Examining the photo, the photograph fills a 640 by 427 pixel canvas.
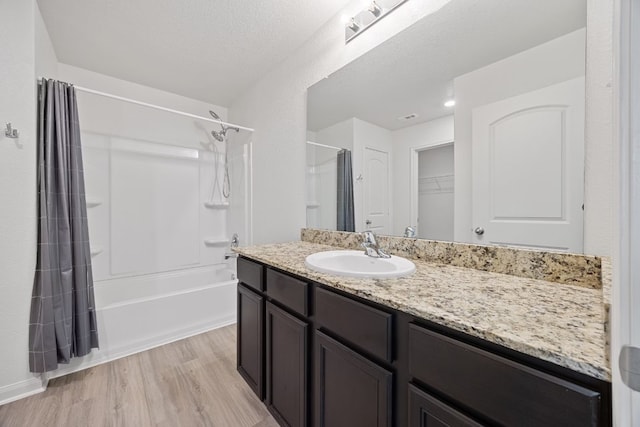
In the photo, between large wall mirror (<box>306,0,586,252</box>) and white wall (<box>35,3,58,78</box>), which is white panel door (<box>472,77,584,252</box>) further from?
white wall (<box>35,3,58,78</box>)

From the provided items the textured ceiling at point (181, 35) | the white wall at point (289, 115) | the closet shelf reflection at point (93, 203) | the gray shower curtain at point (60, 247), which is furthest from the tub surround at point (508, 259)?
the closet shelf reflection at point (93, 203)

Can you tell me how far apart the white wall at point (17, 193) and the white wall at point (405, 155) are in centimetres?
211

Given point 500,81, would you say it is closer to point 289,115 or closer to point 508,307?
point 508,307

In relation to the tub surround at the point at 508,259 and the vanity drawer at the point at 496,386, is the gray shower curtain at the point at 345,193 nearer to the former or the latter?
the tub surround at the point at 508,259

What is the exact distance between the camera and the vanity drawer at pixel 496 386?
0.46 metres

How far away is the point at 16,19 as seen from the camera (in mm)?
1470

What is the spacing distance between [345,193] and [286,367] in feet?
3.54

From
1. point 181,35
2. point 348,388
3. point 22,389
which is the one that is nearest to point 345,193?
point 348,388

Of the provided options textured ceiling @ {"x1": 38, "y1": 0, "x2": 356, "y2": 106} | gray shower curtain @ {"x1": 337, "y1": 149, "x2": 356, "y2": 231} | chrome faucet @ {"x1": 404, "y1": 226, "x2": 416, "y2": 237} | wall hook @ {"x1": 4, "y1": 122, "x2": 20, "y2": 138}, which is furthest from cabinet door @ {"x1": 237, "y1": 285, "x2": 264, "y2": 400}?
textured ceiling @ {"x1": 38, "y1": 0, "x2": 356, "y2": 106}

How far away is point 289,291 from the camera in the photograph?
116cm

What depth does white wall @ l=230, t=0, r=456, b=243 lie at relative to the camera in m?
A: 1.63

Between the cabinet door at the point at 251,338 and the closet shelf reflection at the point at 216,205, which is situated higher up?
the closet shelf reflection at the point at 216,205

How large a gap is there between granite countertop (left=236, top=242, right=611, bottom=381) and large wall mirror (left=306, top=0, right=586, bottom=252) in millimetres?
244

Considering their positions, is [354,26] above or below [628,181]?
above
